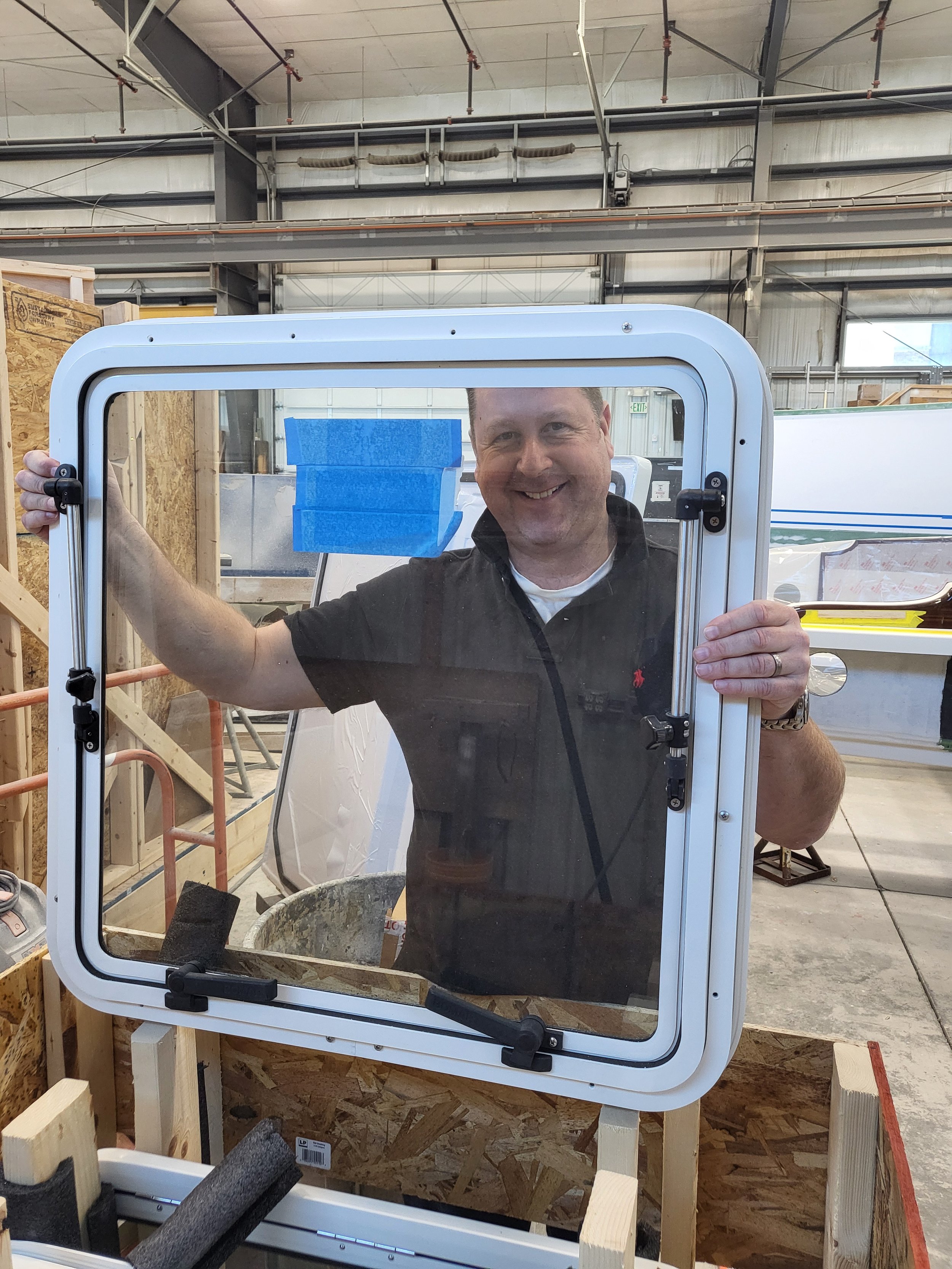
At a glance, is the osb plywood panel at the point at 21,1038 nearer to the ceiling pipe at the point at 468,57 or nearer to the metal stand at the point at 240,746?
the metal stand at the point at 240,746

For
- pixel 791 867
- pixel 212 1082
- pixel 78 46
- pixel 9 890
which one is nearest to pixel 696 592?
pixel 212 1082

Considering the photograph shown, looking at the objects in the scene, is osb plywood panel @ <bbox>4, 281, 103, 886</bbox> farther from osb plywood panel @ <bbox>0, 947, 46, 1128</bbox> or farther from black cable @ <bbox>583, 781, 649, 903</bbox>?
black cable @ <bbox>583, 781, 649, 903</bbox>

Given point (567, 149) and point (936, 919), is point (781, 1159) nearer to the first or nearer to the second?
point (936, 919)

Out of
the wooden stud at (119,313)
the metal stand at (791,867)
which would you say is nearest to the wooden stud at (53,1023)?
the wooden stud at (119,313)

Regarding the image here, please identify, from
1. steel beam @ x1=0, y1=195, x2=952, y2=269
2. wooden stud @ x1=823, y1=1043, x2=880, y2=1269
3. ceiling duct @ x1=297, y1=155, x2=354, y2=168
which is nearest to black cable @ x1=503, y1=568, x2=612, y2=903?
wooden stud @ x1=823, y1=1043, x2=880, y2=1269

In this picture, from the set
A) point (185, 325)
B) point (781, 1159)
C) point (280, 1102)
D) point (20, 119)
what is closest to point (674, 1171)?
point (781, 1159)

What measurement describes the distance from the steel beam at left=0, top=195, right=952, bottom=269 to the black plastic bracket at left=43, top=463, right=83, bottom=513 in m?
5.88

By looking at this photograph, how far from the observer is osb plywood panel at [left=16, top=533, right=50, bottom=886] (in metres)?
2.61

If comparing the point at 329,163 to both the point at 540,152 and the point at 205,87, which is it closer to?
the point at 205,87

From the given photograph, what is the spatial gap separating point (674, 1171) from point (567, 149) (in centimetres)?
739

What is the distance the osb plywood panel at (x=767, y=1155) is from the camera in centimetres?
106

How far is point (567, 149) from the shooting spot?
6.73 m

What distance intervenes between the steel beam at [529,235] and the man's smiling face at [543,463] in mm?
5857

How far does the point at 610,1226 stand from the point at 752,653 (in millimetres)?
484
